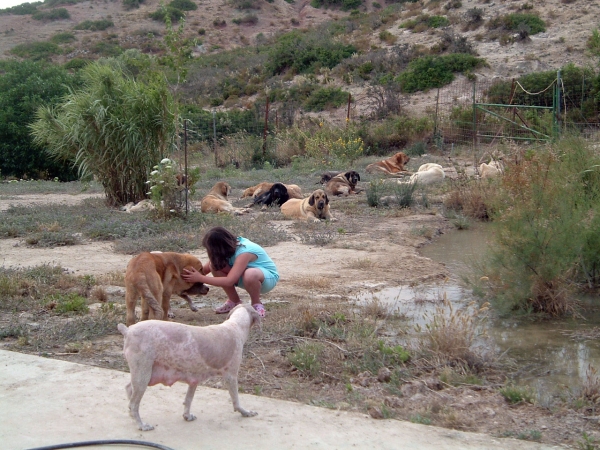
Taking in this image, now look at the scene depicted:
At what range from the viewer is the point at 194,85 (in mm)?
46562

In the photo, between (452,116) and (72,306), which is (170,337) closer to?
(72,306)

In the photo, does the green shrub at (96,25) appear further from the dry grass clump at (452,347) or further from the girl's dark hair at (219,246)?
the dry grass clump at (452,347)

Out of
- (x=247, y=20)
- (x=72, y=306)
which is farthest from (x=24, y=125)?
(x=247, y=20)

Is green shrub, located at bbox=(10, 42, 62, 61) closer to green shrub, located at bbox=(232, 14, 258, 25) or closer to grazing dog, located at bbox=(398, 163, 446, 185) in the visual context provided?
green shrub, located at bbox=(232, 14, 258, 25)

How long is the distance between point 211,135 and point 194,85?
771 inches

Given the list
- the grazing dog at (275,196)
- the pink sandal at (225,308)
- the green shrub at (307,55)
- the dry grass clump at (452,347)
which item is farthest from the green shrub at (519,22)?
the dry grass clump at (452,347)

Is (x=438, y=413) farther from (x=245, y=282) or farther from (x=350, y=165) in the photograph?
(x=350, y=165)

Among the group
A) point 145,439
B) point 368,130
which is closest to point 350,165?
point 368,130

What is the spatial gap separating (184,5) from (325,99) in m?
39.5

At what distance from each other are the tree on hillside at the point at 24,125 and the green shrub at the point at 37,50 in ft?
110

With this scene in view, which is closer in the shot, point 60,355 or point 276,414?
point 276,414

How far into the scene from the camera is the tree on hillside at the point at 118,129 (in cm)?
1396

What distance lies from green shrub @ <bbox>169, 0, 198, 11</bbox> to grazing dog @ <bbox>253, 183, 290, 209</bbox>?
58167 mm

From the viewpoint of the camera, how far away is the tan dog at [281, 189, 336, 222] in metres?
13.0
